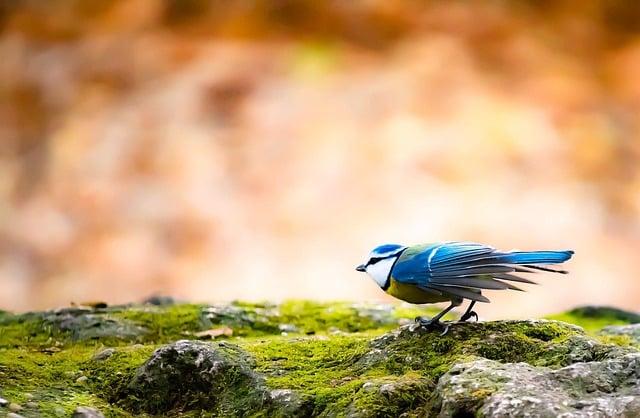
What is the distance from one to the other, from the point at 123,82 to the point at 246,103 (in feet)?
3.33

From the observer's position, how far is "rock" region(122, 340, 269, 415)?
1.82 metres

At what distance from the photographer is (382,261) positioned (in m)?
2.06

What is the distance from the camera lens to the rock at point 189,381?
1818 millimetres

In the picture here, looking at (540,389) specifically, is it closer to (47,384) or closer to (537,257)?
(537,257)

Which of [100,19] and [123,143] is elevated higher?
[100,19]

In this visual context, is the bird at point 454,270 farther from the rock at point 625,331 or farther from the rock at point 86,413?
the rock at point 86,413

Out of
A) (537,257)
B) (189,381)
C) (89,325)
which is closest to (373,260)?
(537,257)

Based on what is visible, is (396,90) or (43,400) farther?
(396,90)

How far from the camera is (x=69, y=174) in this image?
5699 millimetres

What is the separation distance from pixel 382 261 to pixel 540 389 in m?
0.66

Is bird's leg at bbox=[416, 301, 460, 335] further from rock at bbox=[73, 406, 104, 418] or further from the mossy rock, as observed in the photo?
rock at bbox=[73, 406, 104, 418]

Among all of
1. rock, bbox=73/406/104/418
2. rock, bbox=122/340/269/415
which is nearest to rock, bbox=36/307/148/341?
rock, bbox=122/340/269/415

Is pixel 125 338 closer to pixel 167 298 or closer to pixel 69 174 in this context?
pixel 167 298

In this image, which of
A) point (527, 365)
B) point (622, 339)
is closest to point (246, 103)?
point (622, 339)
